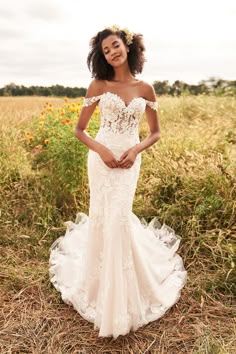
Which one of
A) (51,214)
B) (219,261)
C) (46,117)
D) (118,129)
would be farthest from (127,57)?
(46,117)

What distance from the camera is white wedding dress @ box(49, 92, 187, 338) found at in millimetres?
3156

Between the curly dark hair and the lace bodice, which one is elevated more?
the curly dark hair

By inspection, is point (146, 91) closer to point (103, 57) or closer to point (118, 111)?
point (118, 111)

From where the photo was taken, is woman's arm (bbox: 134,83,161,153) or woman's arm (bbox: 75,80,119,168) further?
woman's arm (bbox: 134,83,161,153)

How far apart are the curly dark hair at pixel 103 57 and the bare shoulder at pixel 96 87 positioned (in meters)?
0.05

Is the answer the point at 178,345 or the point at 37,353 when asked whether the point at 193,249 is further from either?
the point at 37,353

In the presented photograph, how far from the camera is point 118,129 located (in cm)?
323

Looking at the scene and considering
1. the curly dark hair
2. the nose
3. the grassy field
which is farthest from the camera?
the grassy field

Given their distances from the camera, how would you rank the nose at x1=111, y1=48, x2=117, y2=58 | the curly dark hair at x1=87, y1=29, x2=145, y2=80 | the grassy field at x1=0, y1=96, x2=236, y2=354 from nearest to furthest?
the nose at x1=111, y1=48, x2=117, y2=58, the curly dark hair at x1=87, y1=29, x2=145, y2=80, the grassy field at x1=0, y1=96, x2=236, y2=354

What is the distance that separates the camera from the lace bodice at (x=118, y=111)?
10.2 ft

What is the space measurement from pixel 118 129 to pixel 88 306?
155cm

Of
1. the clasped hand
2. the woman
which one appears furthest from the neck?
the clasped hand

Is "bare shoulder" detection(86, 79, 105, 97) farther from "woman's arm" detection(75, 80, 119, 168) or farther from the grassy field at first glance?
the grassy field

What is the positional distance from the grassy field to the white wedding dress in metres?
0.16
